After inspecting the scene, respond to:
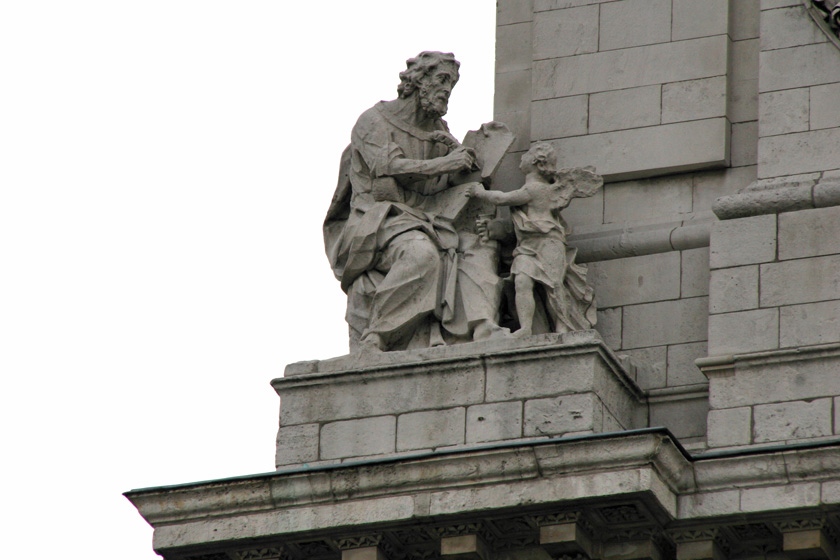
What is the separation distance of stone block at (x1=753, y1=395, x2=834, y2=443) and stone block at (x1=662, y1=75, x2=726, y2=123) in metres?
3.26

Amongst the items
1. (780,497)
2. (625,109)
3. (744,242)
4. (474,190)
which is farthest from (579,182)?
(780,497)

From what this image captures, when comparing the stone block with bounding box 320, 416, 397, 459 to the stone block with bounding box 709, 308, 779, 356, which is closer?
the stone block with bounding box 709, 308, 779, 356

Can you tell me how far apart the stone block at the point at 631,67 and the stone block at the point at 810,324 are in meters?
2.81

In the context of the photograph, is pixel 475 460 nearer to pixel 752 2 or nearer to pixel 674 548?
pixel 674 548

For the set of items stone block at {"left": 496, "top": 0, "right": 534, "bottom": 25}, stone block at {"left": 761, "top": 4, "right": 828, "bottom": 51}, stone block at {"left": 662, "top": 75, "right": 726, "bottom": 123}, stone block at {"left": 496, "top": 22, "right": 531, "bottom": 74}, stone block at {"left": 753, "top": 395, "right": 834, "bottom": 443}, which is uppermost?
stone block at {"left": 496, "top": 0, "right": 534, "bottom": 25}

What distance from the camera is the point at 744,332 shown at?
2319 cm

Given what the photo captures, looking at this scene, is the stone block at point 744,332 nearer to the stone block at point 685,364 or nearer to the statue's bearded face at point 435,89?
the stone block at point 685,364

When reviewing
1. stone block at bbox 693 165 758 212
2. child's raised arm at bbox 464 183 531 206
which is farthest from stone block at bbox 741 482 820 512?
child's raised arm at bbox 464 183 531 206

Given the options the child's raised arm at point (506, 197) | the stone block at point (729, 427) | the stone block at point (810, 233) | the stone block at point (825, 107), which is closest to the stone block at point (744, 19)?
the stone block at point (825, 107)

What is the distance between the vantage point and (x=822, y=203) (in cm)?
2350

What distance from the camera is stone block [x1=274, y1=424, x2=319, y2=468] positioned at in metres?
23.5

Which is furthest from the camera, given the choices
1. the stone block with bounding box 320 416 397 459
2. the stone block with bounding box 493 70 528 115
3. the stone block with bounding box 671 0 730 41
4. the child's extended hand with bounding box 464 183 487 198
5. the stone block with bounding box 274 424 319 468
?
the stone block with bounding box 493 70 528 115

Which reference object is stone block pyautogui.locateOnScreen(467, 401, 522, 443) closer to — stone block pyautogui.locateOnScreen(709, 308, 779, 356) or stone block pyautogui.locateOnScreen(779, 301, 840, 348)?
stone block pyautogui.locateOnScreen(709, 308, 779, 356)

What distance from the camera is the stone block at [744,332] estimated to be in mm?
23062
